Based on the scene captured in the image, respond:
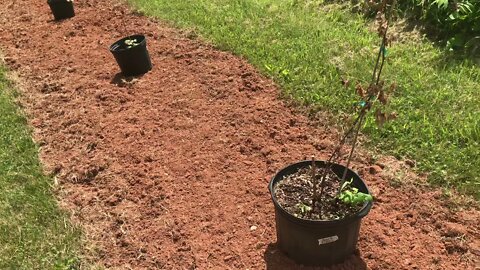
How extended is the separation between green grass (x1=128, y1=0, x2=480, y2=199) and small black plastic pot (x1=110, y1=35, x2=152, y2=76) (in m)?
0.93

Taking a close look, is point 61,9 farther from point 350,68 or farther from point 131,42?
point 350,68

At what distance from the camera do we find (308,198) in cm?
289

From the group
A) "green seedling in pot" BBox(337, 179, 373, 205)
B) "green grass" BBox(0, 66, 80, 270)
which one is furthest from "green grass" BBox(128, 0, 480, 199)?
"green grass" BBox(0, 66, 80, 270)

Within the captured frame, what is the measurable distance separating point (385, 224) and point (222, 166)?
141 cm

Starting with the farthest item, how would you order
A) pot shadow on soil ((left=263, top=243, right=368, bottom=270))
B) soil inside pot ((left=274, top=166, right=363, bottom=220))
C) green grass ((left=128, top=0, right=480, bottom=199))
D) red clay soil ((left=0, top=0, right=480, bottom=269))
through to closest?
green grass ((left=128, top=0, right=480, bottom=199)) → red clay soil ((left=0, top=0, right=480, bottom=269)) → pot shadow on soil ((left=263, top=243, right=368, bottom=270)) → soil inside pot ((left=274, top=166, right=363, bottom=220))

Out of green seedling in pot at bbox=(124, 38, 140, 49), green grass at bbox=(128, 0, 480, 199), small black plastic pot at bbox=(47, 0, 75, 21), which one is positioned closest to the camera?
green grass at bbox=(128, 0, 480, 199)

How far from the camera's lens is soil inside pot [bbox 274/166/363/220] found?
278cm

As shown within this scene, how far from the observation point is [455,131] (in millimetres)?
3807

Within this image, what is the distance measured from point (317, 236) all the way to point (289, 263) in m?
0.39

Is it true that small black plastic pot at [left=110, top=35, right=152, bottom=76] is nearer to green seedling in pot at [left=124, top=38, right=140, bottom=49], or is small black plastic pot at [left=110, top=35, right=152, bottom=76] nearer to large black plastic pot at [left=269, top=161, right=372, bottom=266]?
green seedling in pot at [left=124, top=38, right=140, bottom=49]

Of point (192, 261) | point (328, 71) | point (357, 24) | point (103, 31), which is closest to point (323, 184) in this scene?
point (192, 261)

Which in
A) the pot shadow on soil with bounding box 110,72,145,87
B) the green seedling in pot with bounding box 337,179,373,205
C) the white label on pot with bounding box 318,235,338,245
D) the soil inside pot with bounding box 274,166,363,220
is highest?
the green seedling in pot with bounding box 337,179,373,205

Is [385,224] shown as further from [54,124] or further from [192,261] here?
[54,124]

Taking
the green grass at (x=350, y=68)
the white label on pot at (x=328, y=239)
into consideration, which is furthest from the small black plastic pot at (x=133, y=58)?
the white label on pot at (x=328, y=239)
